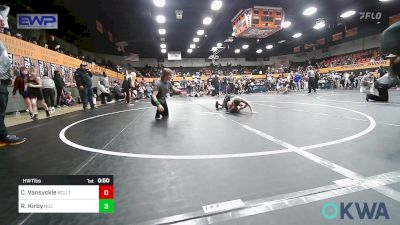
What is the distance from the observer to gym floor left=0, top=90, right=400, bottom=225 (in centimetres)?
147

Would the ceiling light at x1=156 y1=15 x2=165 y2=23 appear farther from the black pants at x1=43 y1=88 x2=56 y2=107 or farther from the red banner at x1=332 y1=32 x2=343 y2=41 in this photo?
the red banner at x1=332 y1=32 x2=343 y2=41

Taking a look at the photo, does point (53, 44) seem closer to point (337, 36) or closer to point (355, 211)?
point (355, 211)

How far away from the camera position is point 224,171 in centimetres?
220

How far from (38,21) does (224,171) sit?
12.7 m

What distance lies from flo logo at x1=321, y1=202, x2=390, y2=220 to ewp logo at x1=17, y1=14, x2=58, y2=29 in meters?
12.3

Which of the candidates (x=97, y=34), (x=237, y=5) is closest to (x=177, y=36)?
(x=97, y=34)

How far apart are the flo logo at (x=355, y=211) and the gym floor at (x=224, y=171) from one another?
0.03 meters

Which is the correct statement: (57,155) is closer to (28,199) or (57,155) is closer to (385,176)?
(28,199)

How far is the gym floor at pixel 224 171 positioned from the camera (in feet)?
4.83

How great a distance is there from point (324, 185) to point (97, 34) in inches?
934

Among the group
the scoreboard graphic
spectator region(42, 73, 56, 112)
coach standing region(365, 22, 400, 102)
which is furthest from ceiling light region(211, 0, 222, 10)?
coach standing region(365, 22, 400, 102)

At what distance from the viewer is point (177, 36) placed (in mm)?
26359

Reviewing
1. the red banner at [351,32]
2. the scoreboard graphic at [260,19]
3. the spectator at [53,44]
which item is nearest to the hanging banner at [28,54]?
the spectator at [53,44]
